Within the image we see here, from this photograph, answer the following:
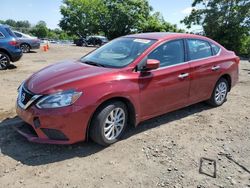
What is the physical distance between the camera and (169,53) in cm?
541

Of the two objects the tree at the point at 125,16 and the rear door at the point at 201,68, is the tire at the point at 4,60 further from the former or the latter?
the tree at the point at 125,16

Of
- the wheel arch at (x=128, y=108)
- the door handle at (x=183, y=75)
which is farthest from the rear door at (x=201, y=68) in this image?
the wheel arch at (x=128, y=108)

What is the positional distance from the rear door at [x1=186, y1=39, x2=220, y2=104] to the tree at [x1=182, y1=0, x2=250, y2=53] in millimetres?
23883

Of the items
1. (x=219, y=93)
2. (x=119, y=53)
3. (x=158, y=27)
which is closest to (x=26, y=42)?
(x=219, y=93)

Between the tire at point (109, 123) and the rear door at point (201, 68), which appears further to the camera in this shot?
the rear door at point (201, 68)

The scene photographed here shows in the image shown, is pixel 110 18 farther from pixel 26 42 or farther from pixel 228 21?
pixel 26 42

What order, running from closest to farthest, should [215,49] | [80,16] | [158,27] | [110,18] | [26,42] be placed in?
[215,49], [26,42], [158,27], [110,18], [80,16]

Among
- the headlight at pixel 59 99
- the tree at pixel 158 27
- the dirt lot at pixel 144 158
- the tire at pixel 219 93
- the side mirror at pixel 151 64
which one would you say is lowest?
the dirt lot at pixel 144 158

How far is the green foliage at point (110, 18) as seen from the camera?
43250 mm

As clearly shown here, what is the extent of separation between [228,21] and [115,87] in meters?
27.5

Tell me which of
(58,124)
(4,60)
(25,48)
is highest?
(25,48)

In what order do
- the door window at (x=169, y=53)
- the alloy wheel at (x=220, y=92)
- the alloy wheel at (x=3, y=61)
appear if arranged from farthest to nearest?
1. the alloy wheel at (x=3, y=61)
2. the alloy wheel at (x=220, y=92)
3. the door window at (x=169, y=53)

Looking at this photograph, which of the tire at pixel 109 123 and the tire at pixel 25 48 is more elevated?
the tire at pixel 25 48

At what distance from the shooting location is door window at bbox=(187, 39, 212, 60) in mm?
5830
